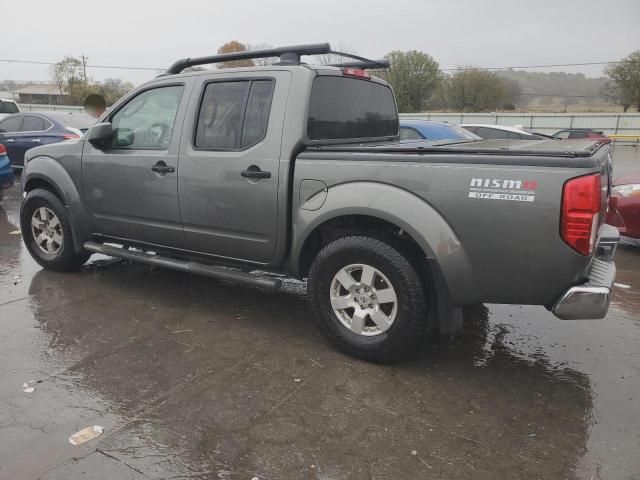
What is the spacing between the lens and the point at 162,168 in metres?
4.16

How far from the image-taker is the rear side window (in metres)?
3.80

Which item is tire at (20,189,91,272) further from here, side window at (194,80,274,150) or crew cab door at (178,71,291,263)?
side window at (194,80,274,150)

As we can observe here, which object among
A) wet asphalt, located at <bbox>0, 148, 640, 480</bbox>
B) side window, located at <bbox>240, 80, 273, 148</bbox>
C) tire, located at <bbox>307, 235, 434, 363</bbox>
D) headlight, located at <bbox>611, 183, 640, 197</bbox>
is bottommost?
wet asphalt, located at <bbox>0, 148, 640, 480</bbox>

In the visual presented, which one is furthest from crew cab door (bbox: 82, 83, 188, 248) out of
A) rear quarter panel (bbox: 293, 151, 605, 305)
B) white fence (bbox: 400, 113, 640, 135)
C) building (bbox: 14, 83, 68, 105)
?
building (bbox: 14, 83, 68, 105)

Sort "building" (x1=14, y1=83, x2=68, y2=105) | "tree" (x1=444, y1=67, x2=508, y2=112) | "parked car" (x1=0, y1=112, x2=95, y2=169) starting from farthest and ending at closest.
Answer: "building" (x1=14, y1=83, x2=68, y2=105), "tree" (x1=444, y1=67, x2=508, y2=112), "parked car" (x1=0, y1=112, x2=95, y2=169)

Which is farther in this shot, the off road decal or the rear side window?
the rear side window

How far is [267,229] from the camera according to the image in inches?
147

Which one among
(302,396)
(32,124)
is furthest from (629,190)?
(32,124)

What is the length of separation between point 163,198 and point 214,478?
2449 millimetres

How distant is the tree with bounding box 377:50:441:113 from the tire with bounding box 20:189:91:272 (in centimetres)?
5511

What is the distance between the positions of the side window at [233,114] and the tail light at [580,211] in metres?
2.04

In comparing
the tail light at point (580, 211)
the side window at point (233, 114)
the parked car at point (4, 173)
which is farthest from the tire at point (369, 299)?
the parked car at point (4, 173)

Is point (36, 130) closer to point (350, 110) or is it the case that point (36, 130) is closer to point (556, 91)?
point (350, 110)

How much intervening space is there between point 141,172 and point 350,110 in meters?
1.78
